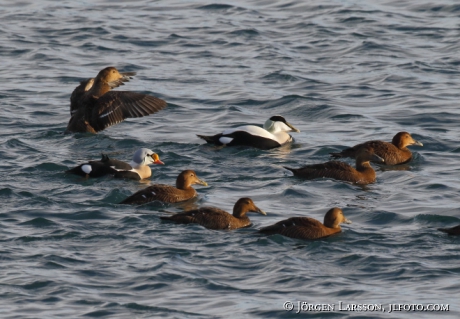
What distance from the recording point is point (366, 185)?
1452 centimetres

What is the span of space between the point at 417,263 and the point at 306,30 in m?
14.5

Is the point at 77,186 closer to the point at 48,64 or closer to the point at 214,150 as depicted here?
the point at 214,150

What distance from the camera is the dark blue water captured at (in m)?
10.4

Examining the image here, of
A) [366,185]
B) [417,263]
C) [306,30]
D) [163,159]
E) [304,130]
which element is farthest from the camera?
[306,30]

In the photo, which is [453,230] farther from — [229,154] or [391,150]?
[229,154]

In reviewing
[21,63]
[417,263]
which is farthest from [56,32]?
[417,263]

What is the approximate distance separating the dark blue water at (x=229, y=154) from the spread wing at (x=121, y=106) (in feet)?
1.51

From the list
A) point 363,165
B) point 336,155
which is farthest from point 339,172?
point 336,155

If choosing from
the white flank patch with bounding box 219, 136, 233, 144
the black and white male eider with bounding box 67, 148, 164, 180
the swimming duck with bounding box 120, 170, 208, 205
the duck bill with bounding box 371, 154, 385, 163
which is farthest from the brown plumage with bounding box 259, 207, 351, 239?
the white flank patch with bounding box 219, 136, 233, 144

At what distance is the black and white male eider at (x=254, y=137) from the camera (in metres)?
16.2

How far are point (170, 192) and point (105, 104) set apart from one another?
3.64 m

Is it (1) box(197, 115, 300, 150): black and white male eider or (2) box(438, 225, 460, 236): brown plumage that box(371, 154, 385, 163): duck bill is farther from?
(2) box(438, 225, 460, 236): brown plumage

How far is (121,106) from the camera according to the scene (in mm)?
16469

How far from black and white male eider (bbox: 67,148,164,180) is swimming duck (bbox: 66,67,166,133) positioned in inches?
70.7
